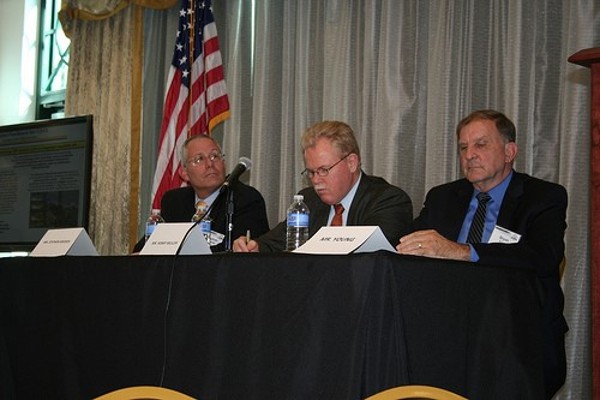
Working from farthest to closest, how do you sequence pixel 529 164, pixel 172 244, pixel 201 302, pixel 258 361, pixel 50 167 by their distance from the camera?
pixel 50 167, pixel 529 164, pixel 172 244, pixel 201 302, pixel 258 361

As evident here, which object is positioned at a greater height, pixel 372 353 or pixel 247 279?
pixel 247 279

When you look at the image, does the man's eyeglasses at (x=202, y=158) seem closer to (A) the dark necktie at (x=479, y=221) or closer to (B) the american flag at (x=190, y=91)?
(B) the american flag at (x=190, y=91)

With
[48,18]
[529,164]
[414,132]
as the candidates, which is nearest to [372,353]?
[529,164]

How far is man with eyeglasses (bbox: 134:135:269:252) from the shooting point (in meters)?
4.34

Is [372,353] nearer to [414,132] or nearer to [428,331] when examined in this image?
[428,331]

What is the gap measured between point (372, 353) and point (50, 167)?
4.41 m

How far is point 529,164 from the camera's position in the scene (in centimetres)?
407

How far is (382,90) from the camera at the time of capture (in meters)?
4.68

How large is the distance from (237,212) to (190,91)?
1.39 m

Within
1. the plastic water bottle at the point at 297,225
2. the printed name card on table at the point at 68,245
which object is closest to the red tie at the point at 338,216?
the plastic water bottle at the point at 297,225

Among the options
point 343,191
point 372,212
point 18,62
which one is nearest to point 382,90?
point 343,191

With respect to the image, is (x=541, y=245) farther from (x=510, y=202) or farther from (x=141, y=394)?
(x=141, y=394)

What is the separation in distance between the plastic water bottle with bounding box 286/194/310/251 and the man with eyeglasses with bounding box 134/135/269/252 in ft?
2.22

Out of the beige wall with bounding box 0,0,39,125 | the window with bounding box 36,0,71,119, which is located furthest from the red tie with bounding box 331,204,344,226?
the beige wall with bounding box 0,0,39,125
